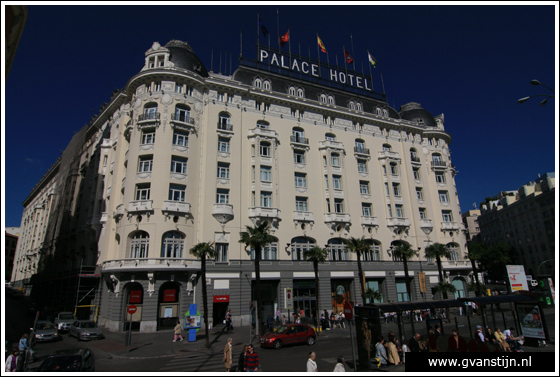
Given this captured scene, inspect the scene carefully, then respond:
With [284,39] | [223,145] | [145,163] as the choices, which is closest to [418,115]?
[284,39]

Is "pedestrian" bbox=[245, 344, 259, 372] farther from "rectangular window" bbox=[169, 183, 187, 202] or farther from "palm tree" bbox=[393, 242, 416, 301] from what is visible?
"palm tree" bbox=[393, 242, 416, 301]

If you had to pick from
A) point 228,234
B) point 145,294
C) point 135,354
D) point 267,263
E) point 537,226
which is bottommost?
point 135,354

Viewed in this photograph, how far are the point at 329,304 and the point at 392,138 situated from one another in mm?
30704

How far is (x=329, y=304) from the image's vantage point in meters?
41.7

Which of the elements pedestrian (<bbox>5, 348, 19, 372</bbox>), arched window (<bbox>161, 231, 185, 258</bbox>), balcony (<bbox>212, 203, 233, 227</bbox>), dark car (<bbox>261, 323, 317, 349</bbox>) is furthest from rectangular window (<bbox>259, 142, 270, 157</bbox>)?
pedestrian (<bbox>5, 348, 19, 372</bbox>)

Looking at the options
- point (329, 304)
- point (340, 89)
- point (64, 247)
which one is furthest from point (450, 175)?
point (64, 247)

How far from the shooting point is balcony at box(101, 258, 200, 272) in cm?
3403

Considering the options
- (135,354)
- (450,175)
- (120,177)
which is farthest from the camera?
(450,175)

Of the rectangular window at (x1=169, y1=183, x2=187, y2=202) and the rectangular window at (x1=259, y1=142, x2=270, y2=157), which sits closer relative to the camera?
the rectangular window at (x1=169, y1=183, x2=187, y2=202)

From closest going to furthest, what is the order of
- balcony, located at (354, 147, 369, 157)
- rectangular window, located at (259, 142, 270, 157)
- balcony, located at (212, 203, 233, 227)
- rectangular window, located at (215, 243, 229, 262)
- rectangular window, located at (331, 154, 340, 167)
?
1. rectangular window, located at (215, 243, 229, 262)
2. balcony, located at (212, 203, 233, 227)
3. rectangular window, located at (259, 142, 270, 157)
4. rectangular window, located at (331, 154, 340, 167)
5. balcony, located at (354, 147, 369, 157)

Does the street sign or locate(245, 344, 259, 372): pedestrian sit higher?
the street sign

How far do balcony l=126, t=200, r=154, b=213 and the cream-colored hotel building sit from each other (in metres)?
0.15

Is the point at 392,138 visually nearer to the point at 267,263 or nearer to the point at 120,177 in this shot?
the point at 267,263

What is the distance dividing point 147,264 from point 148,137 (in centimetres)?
1590
